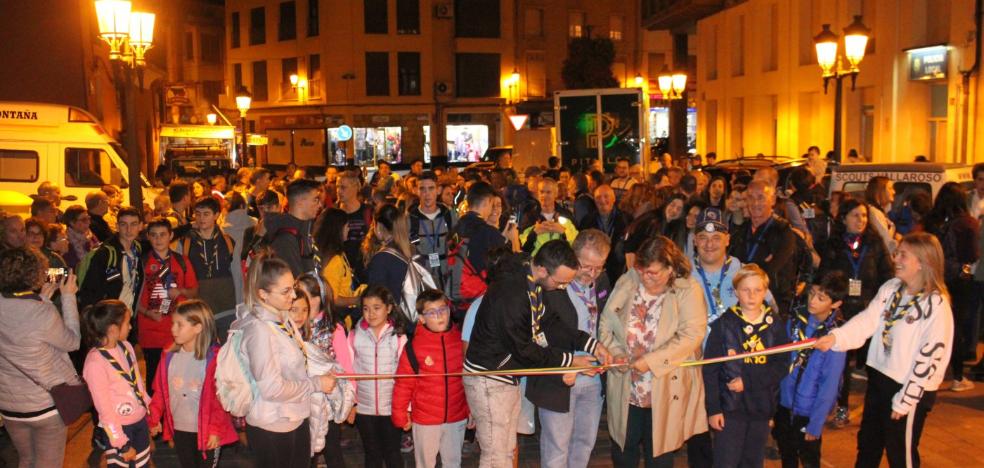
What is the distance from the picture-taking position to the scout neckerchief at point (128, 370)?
5770mm

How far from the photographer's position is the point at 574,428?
6.21 metres

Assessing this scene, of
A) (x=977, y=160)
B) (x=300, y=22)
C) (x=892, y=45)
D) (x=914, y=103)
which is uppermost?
(x=300, y=22)

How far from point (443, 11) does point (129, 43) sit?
121 feet

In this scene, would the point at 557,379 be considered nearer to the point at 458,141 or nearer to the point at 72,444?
the point at 72,444

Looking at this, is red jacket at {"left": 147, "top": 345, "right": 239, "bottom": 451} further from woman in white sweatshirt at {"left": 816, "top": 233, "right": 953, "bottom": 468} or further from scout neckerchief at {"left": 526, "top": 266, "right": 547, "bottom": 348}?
woman in white sweatshirt at {"left": 816, "top": 233, "right": 953, "bottom": 468}

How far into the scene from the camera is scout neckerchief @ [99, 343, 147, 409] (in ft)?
18.9

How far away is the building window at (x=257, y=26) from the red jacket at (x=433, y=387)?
157 ft

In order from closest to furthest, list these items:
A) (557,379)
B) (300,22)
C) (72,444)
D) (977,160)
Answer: (557,379)
(72,444)
(977,160)
(300,22)

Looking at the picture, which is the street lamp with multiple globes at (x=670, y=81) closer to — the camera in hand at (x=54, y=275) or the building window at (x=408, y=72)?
the camera in hand at (x=54, y=275)

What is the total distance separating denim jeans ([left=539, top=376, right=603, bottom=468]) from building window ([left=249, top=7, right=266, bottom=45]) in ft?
158

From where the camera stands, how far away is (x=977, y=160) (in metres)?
17.4

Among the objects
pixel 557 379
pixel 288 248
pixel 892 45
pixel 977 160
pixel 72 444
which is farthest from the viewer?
pixel 892 45

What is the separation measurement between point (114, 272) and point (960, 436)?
731 cm

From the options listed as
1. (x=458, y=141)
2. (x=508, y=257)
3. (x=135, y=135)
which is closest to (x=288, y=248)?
(x=508, y=257)
